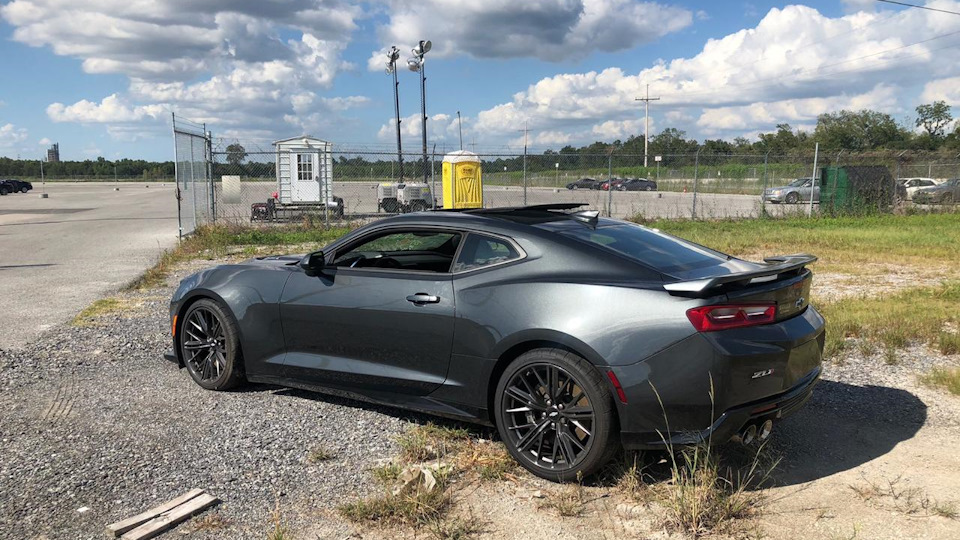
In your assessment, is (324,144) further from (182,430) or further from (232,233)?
(182,430)

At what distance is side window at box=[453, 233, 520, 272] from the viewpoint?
405 centimetres

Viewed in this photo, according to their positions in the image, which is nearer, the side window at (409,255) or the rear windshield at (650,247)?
the rear windshield at (650,247)

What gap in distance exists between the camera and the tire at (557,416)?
3506 mm

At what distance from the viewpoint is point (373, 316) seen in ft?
14.3

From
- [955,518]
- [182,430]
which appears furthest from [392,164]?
[955,518]

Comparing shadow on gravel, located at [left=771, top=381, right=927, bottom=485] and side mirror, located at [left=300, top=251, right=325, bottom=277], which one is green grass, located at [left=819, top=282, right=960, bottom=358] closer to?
shadow on gravel, located at [left=771, top=381, right=927, bottom=485]

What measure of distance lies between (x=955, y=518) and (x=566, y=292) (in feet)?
6.73

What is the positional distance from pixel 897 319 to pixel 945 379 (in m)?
1.97

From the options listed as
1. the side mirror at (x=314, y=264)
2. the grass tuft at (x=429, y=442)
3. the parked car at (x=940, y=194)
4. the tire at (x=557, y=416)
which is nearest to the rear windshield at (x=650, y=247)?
the tire at (x=557, y=416)

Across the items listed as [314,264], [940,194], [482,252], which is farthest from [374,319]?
[940,194]

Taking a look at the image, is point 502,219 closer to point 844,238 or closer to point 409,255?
point 409,255

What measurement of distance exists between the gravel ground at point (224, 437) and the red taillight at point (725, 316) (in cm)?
95

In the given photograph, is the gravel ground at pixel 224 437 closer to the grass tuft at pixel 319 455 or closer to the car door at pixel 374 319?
the grass tuft at pixel 319 455

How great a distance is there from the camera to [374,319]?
4340 mm
